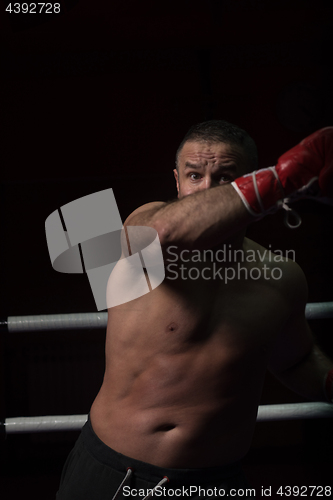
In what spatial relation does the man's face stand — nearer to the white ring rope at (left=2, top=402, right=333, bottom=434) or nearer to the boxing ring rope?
the boxing ring rope

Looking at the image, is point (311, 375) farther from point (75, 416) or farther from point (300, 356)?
point (75, 416)

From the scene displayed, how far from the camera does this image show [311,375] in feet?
4.19

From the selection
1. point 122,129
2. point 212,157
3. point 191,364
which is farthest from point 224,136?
point 122,129

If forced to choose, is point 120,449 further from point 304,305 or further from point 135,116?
point 135,116

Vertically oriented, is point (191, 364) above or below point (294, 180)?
below

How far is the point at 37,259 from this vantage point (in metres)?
3.19

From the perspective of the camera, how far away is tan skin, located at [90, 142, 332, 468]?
107 centimetres

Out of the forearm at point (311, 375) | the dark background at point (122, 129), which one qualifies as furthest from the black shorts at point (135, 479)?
the dark background at point (122, 129)

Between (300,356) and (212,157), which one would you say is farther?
(300,356)

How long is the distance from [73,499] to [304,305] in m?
0.84

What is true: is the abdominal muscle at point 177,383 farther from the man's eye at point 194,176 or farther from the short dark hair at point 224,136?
the short dark hair at point 224,136

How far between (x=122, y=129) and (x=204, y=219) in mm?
2114

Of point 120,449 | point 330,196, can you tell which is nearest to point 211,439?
point 120,449

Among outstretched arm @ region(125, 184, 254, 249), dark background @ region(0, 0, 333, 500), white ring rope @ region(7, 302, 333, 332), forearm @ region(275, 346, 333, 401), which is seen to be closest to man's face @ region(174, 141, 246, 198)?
outstretched arm @ region(125, 184, 254, 249)
